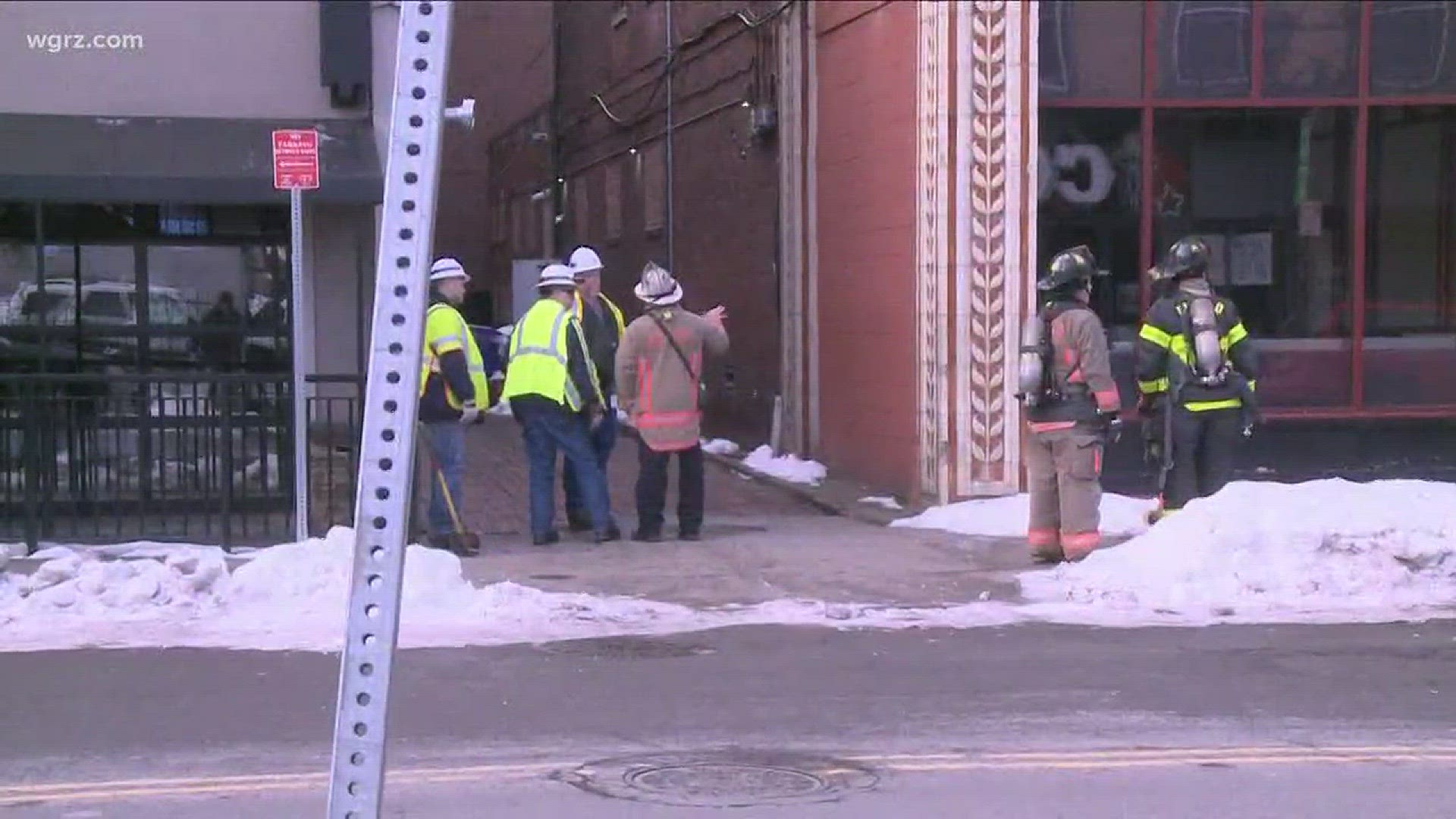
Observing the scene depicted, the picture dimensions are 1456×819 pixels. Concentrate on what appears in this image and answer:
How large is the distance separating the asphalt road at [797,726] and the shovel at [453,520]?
9.19ft

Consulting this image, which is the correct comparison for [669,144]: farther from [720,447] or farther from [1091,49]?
[1091,49]

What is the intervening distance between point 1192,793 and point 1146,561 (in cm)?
409

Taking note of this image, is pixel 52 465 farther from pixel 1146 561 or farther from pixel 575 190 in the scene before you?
pixel 575 190

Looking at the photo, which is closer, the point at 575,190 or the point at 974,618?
the point at 974,618

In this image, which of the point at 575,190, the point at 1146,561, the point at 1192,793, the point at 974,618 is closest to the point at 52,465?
the point at 974,618

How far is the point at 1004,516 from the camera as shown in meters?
13.0

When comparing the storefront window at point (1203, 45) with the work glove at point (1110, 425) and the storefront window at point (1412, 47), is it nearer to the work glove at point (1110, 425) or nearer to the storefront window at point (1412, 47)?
the storefront window at point (1412, 47)

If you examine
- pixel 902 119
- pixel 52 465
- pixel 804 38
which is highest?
pixel 804 38

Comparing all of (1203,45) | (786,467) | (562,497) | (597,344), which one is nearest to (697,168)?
(786,467)

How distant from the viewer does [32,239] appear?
13406mm

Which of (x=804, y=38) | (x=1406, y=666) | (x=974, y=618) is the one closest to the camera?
(x=1406, y=666)

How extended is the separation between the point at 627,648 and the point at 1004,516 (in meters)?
4.76

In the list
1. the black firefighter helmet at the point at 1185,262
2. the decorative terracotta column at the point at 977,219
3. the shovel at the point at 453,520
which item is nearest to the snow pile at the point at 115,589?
the shovel at the point at 453,520

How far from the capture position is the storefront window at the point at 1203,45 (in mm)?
13656
